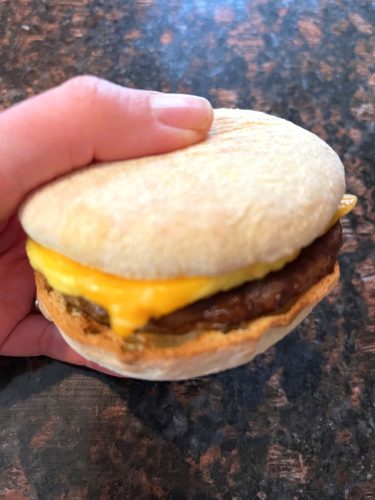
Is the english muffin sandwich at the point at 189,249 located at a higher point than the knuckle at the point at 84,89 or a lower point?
lower

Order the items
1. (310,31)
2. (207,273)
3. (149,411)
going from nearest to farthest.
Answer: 1. (207,273)
2. (149,411)
3. (310,31)

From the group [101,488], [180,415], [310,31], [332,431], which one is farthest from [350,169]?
[101,488]

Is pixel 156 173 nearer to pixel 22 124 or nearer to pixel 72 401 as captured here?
pixel 22 124

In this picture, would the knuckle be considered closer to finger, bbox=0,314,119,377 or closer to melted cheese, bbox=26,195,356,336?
melted cheese, bbox=26,195,356,336

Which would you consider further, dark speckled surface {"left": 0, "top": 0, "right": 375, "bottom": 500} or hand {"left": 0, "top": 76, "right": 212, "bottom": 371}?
dark speckled surface {"left": 0, "top": 0, "right": 375, "bottom": 500}

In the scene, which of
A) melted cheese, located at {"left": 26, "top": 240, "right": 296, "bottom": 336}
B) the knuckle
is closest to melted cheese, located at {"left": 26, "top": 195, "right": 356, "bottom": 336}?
melted cheese, located at {"left": 26, "top": 240, "right": 296, "bottom": 336}

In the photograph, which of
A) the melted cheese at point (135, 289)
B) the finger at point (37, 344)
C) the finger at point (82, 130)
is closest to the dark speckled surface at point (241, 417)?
the finger at point (37, 344)

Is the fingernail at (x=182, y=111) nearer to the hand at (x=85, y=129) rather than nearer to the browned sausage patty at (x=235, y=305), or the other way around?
the hand at (x=85, y=129)
